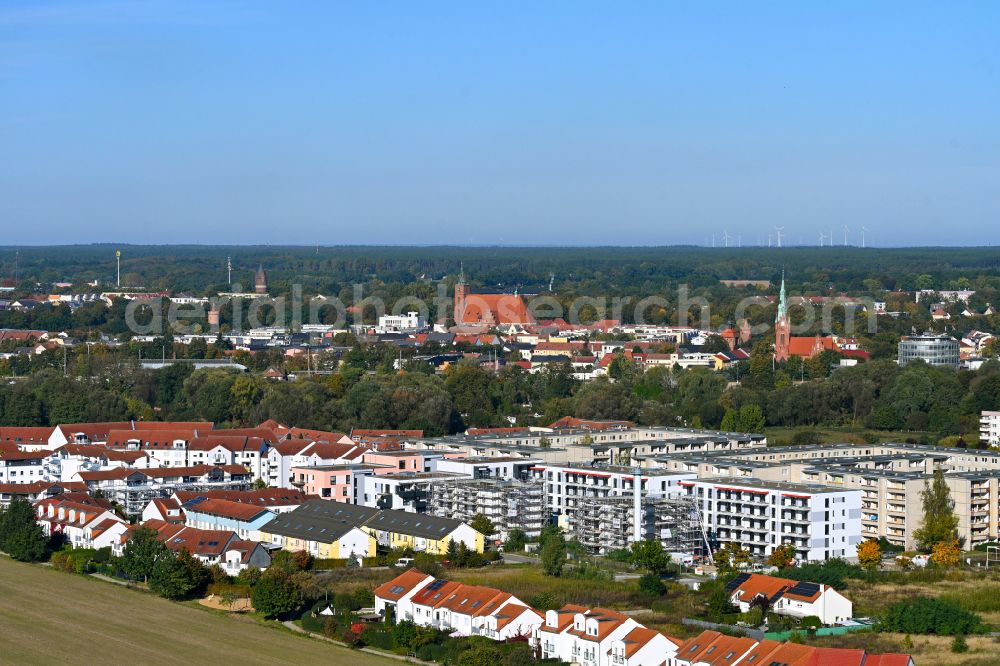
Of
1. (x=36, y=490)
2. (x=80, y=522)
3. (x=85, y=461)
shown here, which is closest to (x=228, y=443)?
(x=85, y=461)

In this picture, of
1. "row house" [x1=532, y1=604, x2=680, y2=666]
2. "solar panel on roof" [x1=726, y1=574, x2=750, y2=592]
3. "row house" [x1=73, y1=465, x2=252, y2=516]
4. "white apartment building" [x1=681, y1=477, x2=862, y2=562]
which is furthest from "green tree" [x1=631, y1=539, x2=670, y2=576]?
"row house" [x1=73, y1=465, x2=252, y2=516]

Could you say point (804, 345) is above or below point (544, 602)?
above

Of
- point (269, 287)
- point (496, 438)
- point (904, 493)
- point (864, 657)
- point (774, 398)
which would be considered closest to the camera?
point (864, 657)

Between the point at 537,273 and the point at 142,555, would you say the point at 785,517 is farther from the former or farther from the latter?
the point at 537,273

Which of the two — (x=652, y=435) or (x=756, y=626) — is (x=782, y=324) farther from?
(x=756, y=626)

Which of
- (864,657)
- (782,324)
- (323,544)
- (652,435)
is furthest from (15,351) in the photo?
(864,657)
